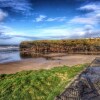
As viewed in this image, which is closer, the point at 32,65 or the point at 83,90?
the point at 83,90

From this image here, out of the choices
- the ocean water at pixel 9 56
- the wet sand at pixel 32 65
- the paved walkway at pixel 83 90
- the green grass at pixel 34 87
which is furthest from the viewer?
the ocean water at pixel 9 56

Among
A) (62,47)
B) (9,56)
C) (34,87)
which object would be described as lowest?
(9,56)

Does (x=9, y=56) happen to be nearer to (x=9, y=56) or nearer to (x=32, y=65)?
(x=9, y=56)

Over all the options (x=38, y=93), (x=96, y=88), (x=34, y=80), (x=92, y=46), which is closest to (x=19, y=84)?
(x=34, y=80)

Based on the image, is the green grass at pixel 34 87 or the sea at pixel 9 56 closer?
the green grass at pixel 34 87

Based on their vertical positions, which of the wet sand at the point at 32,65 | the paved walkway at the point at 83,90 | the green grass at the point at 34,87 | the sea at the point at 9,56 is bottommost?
the sea at the point at 9,56

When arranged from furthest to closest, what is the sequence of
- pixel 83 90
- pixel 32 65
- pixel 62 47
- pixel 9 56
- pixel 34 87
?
pixel 62 47 → pixel 9 56 → pixel 32 65 → pixel 34 87 → pixel 83 90

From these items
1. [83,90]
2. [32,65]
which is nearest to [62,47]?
[32,65]

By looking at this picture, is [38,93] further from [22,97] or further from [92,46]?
[92,46]

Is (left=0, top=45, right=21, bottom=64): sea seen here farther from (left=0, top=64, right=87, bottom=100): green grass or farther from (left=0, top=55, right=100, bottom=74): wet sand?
(left=0, top=64, right=87, bottom=100): green grass

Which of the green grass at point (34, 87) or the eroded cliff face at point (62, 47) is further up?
the green grass at point (34, 87)

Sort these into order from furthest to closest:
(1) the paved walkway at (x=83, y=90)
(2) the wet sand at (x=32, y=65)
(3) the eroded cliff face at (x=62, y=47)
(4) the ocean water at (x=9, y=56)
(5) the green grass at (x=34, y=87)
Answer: (3) the eroded cliff face at (x=62, y=47) < (4) the ocean water at (x=9, y=56) < (2) the wet sand at (x=32, y=65) < (5) the green grass at (x=34, y=87) < (1) the paved walkway at (x=83, y=90)

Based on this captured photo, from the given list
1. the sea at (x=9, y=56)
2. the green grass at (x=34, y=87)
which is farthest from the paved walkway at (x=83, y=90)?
the sea at (x=9, y=56)

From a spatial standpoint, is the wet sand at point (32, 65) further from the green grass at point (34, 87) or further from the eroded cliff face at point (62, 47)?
the eroded cliff face at point (62, 47)
